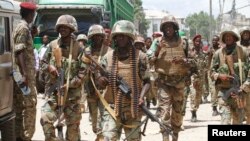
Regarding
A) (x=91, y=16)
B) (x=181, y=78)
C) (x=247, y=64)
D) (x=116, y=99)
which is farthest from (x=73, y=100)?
(x=91, y=16)

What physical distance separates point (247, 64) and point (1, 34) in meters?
3.35

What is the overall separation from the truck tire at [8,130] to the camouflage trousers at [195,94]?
191 inches

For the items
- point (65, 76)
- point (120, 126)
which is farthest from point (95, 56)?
point (120, 126)

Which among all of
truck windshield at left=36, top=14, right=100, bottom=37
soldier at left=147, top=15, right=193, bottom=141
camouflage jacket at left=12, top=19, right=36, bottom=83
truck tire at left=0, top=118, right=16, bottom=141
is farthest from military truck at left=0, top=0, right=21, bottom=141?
truck windshield at left=36, top=14, right=100, bottom=37

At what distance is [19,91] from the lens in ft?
26.0

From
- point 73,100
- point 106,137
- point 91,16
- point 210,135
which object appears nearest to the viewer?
point 210,135

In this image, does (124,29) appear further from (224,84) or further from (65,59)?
(224,84)

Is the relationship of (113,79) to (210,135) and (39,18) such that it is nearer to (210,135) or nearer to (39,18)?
(210,135)

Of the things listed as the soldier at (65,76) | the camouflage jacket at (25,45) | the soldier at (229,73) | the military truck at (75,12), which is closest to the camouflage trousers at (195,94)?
the military truck at (75,12)

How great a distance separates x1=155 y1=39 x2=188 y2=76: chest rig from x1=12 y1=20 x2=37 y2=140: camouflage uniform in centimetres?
184

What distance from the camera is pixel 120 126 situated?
643 centimetres

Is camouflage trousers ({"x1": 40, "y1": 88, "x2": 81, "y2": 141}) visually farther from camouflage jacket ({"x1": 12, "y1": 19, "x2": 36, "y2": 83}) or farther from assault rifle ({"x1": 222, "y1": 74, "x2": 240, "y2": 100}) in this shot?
assault rifle ({"x1": 222, "y1": 74, "x2": 240, "y2": 100})

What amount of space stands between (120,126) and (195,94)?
5.66 meters

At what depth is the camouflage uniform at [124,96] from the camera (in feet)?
20.8
